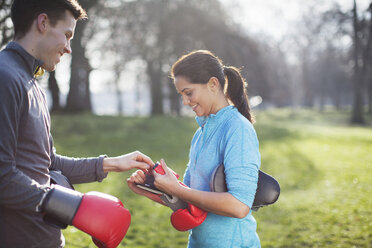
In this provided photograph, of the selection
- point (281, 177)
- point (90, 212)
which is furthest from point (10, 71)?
point (281, 177)

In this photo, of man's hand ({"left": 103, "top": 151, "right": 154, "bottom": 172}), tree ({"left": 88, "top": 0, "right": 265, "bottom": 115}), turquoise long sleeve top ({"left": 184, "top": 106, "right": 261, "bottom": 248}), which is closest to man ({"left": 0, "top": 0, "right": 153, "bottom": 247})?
man's hand ({"left": 103, "top": 151, "right": 154, "bottom": 172})

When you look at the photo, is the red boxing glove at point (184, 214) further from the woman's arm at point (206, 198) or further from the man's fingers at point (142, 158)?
the man's fingers at point (142, 158)

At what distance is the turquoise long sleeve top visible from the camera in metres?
1.74

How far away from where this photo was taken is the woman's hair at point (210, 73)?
6.82 feet

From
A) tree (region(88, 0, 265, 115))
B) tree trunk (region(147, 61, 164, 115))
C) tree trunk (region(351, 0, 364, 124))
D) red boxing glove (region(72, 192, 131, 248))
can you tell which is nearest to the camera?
red boxing glove (region(72, 192, 131, 248))

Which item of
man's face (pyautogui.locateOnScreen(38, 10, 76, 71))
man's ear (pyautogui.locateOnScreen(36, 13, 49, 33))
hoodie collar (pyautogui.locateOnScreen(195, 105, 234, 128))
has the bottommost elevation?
hoodie collar (pyautogui.locateOnScreen(195, 105, 234, 128))

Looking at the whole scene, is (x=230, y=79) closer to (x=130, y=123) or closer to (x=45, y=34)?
(x=45, y=34)

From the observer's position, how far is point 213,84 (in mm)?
2127

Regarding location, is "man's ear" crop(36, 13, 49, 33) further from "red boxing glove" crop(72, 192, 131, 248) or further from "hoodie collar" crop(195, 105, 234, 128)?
"hoodie collar" crop(195, 105, 234, 128)

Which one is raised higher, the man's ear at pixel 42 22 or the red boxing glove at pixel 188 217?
the man's ear at pixel 42 22

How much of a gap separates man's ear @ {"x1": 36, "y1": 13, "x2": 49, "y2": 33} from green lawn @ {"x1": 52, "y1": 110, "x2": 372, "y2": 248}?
12.3ft

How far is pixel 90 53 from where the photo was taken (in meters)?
19.7

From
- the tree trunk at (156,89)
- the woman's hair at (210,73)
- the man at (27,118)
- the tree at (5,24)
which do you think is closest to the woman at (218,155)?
the woman's hair at (210,73)

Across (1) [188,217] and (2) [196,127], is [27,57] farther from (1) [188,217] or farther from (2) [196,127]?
(2) [196,127]
